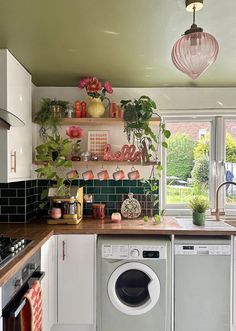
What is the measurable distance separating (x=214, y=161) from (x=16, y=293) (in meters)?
2.26

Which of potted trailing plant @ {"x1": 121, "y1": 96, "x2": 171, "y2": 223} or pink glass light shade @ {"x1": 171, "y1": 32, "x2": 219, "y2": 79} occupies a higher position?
pink glass light shade @ {"x1": 171, "y1": 32, "x2": 219, "y2": 79}

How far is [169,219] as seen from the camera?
2.85 m

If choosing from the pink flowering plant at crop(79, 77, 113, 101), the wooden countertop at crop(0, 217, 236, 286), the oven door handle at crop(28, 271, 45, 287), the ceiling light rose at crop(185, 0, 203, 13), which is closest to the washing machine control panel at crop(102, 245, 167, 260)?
the wooden countertop at crop(0, 217, 236, 286)

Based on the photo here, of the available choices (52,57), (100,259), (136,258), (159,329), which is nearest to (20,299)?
(100,259)

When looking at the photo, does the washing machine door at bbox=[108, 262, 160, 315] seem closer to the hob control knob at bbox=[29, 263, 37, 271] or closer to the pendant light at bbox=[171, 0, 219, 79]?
the hob control knob at bbox=[29, 263, 37, 271]

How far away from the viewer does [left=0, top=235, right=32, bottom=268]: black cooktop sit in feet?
5.25

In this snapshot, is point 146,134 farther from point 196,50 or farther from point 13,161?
point 196,50

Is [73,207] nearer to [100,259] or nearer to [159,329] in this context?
[100,259]

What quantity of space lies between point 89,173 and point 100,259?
2.87 ft

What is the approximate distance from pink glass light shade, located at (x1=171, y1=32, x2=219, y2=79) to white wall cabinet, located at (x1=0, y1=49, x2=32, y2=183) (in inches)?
48.2

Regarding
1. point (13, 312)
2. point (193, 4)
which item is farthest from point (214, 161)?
point (13, 312)

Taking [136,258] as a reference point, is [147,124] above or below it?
above

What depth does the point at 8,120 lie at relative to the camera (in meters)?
2.01

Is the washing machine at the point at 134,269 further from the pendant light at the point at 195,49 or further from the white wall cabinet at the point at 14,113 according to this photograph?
the pendant light at the point at 195,49
